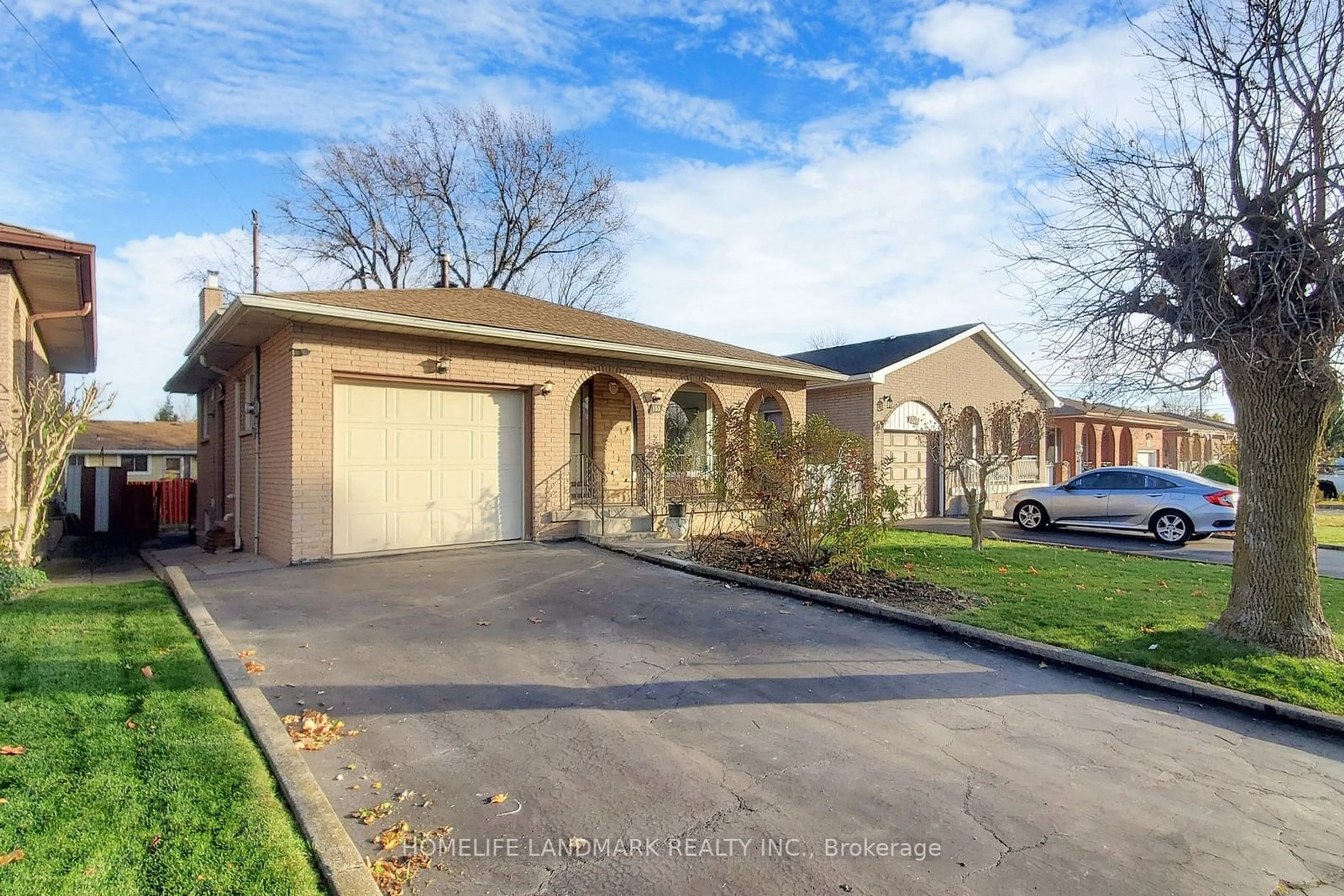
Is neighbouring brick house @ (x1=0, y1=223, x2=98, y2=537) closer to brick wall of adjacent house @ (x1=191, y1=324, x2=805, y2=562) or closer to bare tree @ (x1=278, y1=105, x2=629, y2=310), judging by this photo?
brick wall of adjacent house @ (x1=191, y1=324, x2=805, y2=562)

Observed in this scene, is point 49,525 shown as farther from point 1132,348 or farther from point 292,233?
point 292,233

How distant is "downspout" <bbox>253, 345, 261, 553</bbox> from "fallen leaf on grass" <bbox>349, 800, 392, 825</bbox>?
8.45 meters

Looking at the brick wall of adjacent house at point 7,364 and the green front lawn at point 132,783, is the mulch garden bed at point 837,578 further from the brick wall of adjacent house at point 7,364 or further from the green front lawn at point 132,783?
the brick wall of adjacent house at point 7,364

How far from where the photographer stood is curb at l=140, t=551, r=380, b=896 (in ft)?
8.73

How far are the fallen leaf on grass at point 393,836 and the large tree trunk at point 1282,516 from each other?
21.5ft

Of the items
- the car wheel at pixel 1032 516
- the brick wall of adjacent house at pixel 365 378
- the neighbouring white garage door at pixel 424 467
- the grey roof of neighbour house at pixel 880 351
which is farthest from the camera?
the grey roof of neighbour house at pixel 880 351

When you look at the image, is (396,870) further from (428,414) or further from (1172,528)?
(1172,528)

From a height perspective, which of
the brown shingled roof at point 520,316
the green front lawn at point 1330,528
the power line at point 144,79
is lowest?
the green front lawn at point 1330,528

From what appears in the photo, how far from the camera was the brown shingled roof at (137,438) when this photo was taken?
2955cm

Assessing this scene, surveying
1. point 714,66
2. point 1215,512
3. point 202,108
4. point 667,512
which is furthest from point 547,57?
point 1215,512

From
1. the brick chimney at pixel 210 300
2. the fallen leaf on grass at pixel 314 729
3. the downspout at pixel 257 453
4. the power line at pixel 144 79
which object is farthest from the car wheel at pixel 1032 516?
the brick chimney at pixel 210 300

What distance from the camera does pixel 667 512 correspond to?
12484 millimetres

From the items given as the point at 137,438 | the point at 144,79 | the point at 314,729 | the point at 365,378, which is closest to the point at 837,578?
the point at 314,729

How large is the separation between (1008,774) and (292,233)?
30.7 metres
